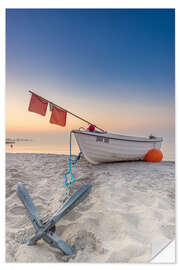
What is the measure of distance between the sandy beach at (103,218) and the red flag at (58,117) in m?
0.80

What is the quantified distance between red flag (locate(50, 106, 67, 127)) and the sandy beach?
80 cm

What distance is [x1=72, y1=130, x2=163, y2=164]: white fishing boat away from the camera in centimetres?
299

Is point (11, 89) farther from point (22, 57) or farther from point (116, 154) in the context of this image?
point (116, 154)

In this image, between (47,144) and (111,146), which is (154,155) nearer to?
(111,146)

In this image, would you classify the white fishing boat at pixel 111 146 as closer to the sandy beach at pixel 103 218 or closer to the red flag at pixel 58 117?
the red flag at pixel 58 117

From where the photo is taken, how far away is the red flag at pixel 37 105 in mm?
2182

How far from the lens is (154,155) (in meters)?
3.48

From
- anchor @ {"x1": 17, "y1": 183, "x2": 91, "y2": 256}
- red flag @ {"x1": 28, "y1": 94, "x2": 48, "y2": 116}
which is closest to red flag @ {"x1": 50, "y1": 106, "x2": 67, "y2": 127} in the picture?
red flag @ {"x1": 28, "y1": 94, "x2": 48, "y2": 116}

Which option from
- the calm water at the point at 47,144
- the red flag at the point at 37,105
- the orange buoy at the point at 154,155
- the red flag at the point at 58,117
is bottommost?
the orange buoy at the point at 154,155

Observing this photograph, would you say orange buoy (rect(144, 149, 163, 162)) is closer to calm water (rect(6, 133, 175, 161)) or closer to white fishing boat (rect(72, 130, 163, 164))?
white fishing boat (rect(72, 130, 163, 164))

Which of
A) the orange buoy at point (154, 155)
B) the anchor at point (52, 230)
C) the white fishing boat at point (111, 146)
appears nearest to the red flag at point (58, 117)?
the white fishing boat at point (111, 146)

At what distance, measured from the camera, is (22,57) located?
198 cm

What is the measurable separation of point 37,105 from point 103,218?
4.99ft

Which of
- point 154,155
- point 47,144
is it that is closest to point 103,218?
point 47,144
